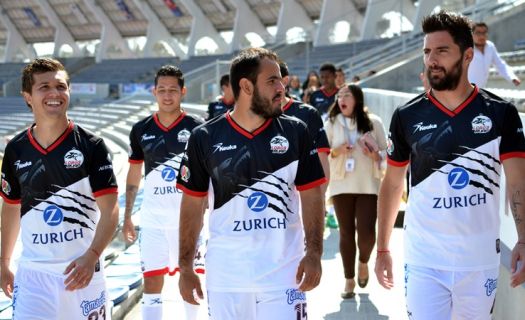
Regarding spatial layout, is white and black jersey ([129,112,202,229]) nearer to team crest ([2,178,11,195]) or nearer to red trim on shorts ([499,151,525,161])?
team crest ([2,178,11,195])

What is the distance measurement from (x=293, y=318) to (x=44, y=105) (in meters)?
1.74

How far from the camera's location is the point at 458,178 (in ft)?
11.7

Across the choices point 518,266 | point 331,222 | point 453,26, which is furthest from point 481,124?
point 331,222

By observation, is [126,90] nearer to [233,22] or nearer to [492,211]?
[233,22]

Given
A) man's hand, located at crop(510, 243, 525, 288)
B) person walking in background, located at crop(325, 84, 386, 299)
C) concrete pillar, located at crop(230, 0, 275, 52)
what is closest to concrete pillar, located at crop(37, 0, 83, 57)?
concrete pillar, located at crop(230, 0, 275, 52)

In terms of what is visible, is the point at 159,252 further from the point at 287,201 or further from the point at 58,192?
the point at 287,201

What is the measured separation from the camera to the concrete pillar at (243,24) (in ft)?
161

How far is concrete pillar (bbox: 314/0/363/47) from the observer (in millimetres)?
42125

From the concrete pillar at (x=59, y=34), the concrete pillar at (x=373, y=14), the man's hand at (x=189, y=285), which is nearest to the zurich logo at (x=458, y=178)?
the man's hand at (x=189, y=285)

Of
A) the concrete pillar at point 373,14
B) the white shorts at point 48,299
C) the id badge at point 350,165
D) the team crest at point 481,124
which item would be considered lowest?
the white shorts at point 48,299

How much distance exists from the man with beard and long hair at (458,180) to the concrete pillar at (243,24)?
1806 inches

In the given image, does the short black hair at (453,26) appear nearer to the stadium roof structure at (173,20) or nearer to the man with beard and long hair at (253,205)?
the man with beard and long hair at (253,205)

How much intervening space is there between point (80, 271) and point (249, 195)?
3.18 feet

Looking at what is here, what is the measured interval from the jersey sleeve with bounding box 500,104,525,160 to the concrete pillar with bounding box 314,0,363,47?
39.1 metres
